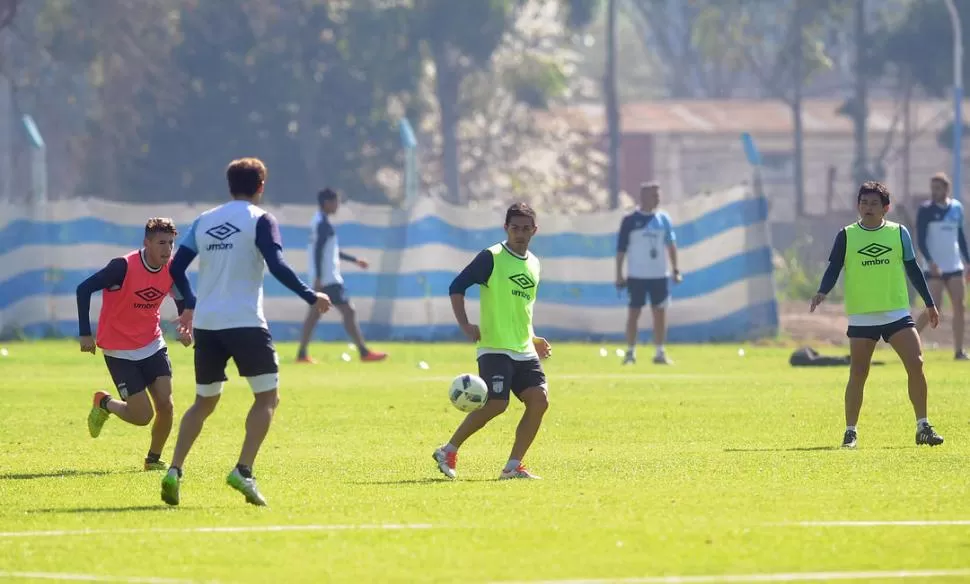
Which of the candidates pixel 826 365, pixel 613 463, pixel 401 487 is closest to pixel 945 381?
pixel 826 365

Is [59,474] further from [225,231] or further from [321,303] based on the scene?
[321,303]

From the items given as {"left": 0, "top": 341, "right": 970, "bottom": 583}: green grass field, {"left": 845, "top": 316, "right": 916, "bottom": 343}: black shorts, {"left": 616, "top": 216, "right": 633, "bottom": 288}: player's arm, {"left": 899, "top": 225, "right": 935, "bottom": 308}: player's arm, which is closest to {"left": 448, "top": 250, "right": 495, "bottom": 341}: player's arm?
{"left": 0, "top": 341, "right": 970, "bottom": 583}: green grass field

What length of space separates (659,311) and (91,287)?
12.2 meters

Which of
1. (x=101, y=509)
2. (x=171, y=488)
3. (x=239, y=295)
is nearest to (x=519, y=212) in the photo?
(x=239, y=295)

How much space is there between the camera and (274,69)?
57875 mm

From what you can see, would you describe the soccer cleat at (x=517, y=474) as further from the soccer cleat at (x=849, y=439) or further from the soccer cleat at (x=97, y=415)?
the soccer cleat at (x=97, y=415)

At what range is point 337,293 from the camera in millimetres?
24281

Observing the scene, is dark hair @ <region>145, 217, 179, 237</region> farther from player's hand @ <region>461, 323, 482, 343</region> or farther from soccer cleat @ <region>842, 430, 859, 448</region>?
soccer cleat @ <region>842, 430, 859, 448</region>

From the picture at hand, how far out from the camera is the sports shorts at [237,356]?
10.6 meters

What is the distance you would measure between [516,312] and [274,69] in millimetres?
46609

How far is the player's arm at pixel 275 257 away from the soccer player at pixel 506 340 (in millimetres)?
1693

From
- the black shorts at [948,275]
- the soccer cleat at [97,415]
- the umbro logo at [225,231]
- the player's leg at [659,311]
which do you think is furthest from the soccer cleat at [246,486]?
the black shorts at [948,275]

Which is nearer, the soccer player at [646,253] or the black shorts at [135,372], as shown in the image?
the black shorts at [135,372]

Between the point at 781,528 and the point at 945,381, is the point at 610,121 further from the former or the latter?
the point at 781,528
